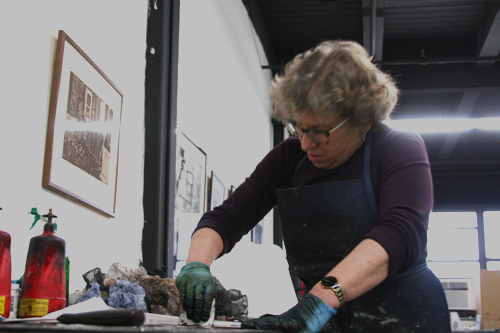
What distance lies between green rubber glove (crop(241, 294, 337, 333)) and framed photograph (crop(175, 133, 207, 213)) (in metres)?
1.74

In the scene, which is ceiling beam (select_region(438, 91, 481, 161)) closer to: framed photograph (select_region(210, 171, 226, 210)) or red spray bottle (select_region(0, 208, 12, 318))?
framed photograph (select_region(210, 171, 226, 210))

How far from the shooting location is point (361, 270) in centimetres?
126

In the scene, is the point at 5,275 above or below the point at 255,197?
below

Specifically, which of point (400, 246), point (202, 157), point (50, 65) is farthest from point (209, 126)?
point (400, 246)

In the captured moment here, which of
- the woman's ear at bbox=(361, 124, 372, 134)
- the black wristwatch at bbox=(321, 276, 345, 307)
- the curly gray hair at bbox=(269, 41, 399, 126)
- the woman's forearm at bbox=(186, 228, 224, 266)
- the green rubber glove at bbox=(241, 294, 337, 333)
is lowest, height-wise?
the green rubber glove at bbox=(241, 294, 337, 333)

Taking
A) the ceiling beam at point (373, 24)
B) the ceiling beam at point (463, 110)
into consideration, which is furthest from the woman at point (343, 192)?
the ceiling beam at point (463, 110)

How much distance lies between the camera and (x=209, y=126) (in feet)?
11.8

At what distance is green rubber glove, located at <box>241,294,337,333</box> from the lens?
113 centimetres

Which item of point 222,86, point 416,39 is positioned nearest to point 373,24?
point 416,39

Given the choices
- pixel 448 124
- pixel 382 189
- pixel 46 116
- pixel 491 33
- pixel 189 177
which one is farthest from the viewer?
pixel 448 124

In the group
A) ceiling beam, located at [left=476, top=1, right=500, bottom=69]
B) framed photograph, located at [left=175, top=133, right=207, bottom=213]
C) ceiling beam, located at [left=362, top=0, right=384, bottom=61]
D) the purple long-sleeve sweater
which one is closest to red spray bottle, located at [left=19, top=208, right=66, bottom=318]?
the purple long-sleeve sweater

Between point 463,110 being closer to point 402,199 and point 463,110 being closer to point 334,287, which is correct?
point 402,199

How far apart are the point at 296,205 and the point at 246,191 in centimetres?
17

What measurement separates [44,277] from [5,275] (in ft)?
0.36
